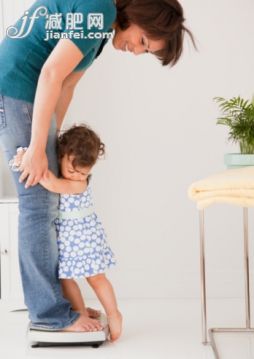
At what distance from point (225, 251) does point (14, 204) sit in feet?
2.61

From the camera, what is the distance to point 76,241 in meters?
2.02

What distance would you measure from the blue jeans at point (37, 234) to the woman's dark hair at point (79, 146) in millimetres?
28

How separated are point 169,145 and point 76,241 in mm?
793

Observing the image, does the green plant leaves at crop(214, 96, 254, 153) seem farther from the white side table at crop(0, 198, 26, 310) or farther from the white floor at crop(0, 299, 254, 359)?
the white side table at crop(0, 198, 26, 310)

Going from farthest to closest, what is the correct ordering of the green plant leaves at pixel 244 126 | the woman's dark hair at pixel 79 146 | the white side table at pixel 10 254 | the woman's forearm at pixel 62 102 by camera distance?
the white side table at pixel 10 254 < the green plant leaves at pixel 244 126 < the woman's forearm at pixel 62 102 < the woman's dark hair at pixel 79 146

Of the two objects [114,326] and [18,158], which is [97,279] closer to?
[114,326]

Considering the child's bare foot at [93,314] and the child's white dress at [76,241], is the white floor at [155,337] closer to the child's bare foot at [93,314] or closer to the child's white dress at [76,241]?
the child's bare foot at [93,314]

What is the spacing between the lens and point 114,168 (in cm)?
271

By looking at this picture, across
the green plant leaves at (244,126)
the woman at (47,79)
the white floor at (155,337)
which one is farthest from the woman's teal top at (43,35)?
the white floor at (155,337)

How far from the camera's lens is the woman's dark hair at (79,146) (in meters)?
2.00

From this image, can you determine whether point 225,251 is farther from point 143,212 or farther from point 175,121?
point 175,121

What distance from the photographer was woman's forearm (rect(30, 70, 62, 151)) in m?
1.90

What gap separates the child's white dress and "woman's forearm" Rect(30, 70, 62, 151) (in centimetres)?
20

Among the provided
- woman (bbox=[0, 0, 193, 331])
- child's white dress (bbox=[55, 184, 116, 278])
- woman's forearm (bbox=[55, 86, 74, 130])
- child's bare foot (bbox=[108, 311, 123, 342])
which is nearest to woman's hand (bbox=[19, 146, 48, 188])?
woman (bbox=[0, 0, 193, 331])
